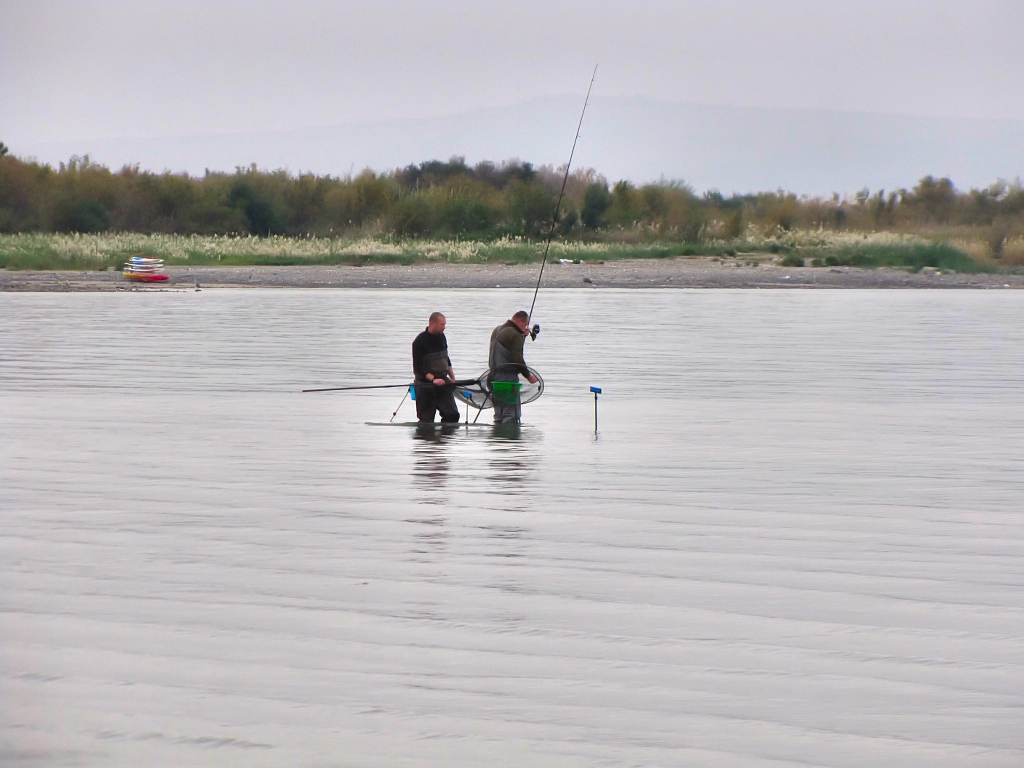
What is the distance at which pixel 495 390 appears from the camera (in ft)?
47.0

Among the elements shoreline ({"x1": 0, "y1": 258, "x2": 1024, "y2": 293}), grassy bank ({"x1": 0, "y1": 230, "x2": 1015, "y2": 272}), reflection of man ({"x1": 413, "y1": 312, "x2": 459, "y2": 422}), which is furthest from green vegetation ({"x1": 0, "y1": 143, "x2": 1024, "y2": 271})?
reflection of man ({"x1": 413, "y1": 312, "x2": 459, "y2": 422})

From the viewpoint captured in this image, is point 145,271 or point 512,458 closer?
point 512,458

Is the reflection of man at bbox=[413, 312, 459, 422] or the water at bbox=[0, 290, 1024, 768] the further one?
the reflection of man at bbox=[413, 312, 459, 422]

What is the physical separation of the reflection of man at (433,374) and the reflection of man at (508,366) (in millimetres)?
422

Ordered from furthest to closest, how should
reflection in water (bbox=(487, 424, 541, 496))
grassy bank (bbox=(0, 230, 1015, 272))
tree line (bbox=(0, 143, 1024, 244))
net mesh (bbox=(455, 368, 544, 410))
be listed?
1. tree line (bbox=(0, 143, 1024, 244))
2. grassy bank (bbox=(0, 230, 1015, 272))
3. net mesh (bbox=(455, 368, 544, 410))
4. reflection in water (bbox=(487, 424, 541, 496))

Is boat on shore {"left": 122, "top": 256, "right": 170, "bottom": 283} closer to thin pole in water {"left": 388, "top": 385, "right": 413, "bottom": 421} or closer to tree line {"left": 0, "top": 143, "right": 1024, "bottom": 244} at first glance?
tree line {"left": 0, "top": 143, "right": 1024, "bottom": 244}

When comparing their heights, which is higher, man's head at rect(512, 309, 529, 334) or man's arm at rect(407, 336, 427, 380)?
man's head at rect(512, 309, 529, 334)

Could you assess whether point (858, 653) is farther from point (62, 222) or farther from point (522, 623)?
point (62, 222)

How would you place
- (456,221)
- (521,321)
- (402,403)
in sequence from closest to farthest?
1. (521,321)
2. (402,403)
3. (456,221)

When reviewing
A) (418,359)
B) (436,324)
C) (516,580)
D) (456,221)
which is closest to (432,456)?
(436,324)

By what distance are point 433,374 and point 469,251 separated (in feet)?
144

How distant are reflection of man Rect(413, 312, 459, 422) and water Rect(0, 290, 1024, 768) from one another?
0.66 m

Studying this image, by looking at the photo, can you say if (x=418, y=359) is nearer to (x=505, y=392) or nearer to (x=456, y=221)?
(x=505, y=392)

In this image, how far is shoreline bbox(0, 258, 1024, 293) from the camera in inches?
1911
